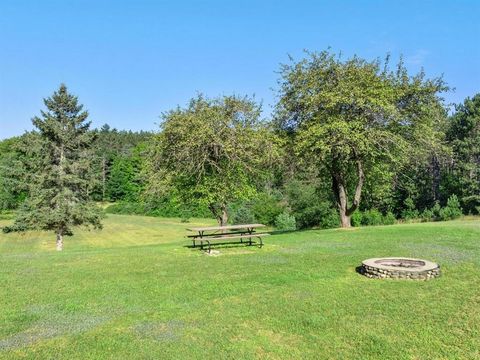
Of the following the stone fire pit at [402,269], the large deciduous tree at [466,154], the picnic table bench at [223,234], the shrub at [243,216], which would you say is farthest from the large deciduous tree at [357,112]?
the large deciduous tree at [466,154]

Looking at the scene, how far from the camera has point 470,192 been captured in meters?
44.8

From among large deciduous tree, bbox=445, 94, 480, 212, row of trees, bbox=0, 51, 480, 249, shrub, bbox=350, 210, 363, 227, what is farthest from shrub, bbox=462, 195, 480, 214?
row of trees, bbox=0, 51, 480, 249

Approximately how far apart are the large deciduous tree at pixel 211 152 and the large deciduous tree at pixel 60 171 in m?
11.2

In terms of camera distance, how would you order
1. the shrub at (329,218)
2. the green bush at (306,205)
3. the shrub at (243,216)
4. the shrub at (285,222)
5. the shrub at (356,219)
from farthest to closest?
the shrub at (243,216) < the green bush at (306,205) < the shrub at (356,219) < the shrub at (285,222) < the shrub at (329,218)

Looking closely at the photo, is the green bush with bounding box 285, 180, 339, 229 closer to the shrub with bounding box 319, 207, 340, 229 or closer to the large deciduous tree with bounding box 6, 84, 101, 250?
the shrub with bounding box 319, 207, 340, 229

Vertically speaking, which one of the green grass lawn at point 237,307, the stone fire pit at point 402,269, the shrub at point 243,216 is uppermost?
the shrub at point 243,216

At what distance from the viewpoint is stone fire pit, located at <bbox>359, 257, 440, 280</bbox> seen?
1006 cm

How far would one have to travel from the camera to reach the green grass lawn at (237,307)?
253 inches

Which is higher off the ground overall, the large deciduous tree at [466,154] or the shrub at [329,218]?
the large deciduous tree at [466,154]

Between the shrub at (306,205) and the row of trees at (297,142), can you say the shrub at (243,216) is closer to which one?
the shrub at (306,205)

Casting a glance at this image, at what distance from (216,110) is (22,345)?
1766 cm

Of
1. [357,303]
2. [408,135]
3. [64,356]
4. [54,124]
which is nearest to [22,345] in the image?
[64,356]

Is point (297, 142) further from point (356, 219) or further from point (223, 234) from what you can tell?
point (356, 219)

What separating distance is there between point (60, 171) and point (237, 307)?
27.3 m
